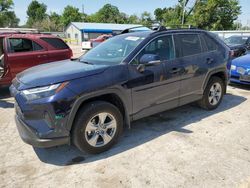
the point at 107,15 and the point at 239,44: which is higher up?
the point at 107,15

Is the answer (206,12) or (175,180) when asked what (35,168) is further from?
(206,12)

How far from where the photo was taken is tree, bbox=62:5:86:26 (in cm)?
7712

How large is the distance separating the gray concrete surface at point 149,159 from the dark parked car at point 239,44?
7867 mm

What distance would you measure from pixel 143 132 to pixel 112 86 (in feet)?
4.14

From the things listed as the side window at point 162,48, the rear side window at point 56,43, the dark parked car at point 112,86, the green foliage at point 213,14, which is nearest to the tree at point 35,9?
the green foliage at point 213,14

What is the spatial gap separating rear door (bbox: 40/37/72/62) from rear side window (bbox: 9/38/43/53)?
31 centimetres

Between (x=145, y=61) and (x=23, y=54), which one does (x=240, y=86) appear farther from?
(x=23, y=54)

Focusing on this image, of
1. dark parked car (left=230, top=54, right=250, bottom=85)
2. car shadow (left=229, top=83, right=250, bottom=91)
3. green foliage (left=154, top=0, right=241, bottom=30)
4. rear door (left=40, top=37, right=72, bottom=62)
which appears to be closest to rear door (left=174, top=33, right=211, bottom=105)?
dark parked car (left=230, top=54, right=250, bottom=85)

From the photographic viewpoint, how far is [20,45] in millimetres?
6836

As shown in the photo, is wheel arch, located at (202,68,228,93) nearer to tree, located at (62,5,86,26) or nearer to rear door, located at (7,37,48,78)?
rear door, located at (7,37,48,78)

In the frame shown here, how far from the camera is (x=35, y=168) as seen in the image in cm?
333

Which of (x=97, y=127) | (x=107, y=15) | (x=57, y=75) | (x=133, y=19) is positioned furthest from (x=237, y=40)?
(x=107, y=15)

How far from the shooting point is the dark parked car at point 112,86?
10.3 ft

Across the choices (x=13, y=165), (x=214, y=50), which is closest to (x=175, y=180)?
(x=13, y=165)
